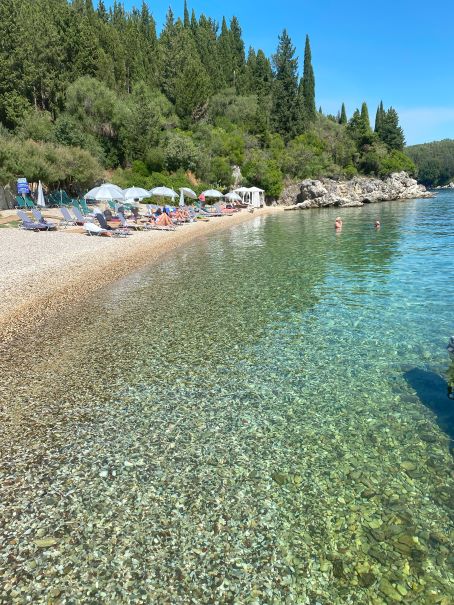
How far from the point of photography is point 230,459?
4.87 m

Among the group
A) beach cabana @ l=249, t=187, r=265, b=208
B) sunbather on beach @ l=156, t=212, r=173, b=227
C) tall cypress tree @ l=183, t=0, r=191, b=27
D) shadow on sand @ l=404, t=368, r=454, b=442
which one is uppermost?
tall cypress tree @ l=183, t=0, r=191, b=27

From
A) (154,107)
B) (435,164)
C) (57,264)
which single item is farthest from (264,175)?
(435,164)

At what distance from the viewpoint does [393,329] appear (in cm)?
907

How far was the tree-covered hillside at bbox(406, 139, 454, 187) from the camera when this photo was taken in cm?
16700

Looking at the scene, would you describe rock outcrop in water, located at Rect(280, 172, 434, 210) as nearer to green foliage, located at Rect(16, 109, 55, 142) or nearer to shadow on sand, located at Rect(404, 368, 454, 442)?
green foliage, located at Rect(16, 109, 55, 142)

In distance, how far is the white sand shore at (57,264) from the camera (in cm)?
1062

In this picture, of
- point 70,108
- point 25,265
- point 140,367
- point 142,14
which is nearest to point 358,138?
point 142,14

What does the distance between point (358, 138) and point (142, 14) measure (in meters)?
46.5

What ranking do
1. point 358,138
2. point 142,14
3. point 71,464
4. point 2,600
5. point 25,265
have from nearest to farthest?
point 2,600 → point 71,464 → point 25,265 → point 142,14 → point 358,138

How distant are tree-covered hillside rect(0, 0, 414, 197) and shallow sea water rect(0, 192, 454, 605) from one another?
97.6ft

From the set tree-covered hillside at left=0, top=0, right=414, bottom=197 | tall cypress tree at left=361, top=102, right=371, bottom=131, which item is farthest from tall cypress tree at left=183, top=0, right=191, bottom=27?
tall cypress tree at left=361, top=102, right=371, bottom=131

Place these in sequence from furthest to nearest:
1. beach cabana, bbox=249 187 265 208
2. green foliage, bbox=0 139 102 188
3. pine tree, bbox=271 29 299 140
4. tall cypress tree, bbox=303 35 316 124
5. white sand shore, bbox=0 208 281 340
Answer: tall cypress tree, bbox=303 35 316 124
pine tree, bbox=271 29 299 140
beach cabana, bbox=249 187 265 208
green foliage, bbox=0 139 102 188
white sand shore, bbox=0 208 281 340

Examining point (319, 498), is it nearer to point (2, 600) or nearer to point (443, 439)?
point (443, 439)

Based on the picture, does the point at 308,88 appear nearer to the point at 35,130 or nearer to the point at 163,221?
the point at 35,130
